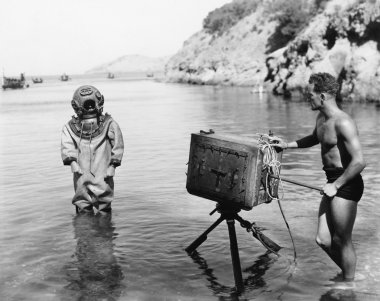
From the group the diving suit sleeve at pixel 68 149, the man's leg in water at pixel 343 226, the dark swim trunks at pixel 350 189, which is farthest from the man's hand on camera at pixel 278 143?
the diving suit sleeve at pixel 68 149

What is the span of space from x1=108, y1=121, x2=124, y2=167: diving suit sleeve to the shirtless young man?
3.58 meters

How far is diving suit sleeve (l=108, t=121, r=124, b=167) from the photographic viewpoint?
8.17 metres

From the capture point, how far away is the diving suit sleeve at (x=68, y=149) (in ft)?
26.8

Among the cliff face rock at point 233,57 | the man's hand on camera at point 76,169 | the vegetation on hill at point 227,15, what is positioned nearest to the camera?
the man's hand on camera at point 76,169

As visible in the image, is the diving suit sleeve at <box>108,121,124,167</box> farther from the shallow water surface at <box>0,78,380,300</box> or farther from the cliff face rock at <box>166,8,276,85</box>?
the cliff face rock at <box>166,8,276,85</box>

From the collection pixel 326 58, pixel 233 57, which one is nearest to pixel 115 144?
pixel 326 58

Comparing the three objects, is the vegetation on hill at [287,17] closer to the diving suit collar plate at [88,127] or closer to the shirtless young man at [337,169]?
the diving suit collar plate at [88,127]

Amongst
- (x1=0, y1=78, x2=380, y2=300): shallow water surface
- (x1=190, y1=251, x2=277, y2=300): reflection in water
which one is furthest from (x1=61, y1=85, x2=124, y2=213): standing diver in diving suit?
(x1=190, y1=251, x2=277, y2=300): reflection in water

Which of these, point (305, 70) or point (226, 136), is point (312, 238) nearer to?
point (226, 136)

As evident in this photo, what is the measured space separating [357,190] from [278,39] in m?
72.6

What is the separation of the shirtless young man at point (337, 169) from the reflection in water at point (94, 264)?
2258 millimetres

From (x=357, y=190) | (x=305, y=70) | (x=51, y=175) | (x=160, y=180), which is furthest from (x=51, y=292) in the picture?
(x=305, y=70)

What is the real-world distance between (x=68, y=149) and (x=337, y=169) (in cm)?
435

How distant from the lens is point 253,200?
5395 mm
